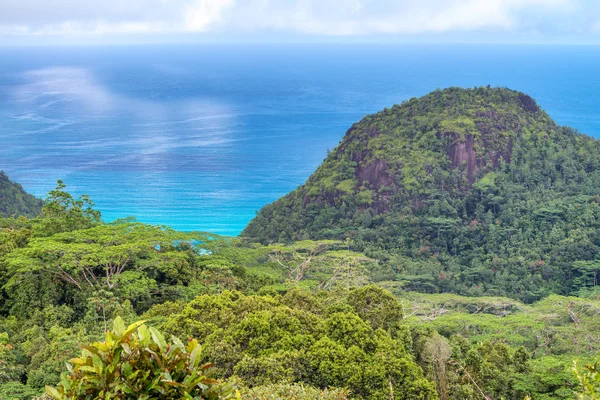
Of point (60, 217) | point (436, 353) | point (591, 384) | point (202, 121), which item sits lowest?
point (436, 353)

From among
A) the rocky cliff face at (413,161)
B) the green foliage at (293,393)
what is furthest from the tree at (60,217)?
the rocky cliff face at (413,161)

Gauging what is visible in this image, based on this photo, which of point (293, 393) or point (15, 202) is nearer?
point (293, 393)

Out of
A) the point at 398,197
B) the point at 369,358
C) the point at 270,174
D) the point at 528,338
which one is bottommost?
the point at 528,338

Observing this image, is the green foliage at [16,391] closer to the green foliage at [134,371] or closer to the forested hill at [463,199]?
the green foliage at [134,371]

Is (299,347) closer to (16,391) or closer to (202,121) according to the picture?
(16,391)

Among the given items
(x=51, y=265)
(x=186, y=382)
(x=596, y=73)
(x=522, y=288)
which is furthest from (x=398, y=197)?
(x=596, y=73)

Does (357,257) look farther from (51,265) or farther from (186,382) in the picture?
(186,382)

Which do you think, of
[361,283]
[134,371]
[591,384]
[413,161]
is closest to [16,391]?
[134,371]
